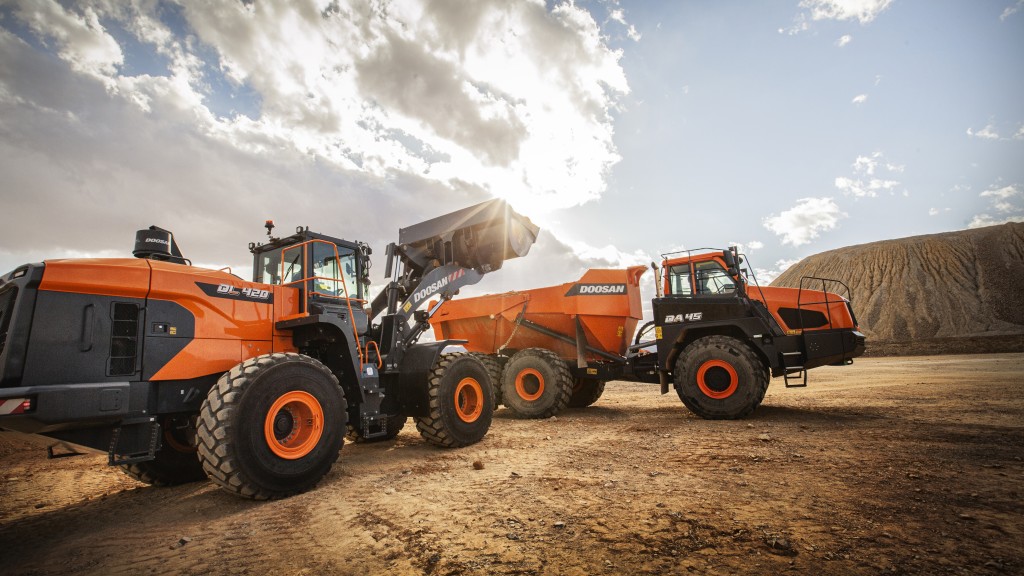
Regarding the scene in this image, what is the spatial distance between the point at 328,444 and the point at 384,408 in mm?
1841

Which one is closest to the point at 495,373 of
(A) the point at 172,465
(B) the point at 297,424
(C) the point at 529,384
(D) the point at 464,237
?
(C) the point at 529,384

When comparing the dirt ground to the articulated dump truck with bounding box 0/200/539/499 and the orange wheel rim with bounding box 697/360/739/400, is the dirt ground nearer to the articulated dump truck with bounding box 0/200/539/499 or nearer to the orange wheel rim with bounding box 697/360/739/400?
the articulated dump truck with bounding box 0/200/539/499

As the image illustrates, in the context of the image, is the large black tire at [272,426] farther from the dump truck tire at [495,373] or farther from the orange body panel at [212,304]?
the dump truck tire at [495,373]

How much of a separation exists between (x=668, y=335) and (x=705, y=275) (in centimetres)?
138

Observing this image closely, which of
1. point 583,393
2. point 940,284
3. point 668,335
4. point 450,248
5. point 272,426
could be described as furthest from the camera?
point 940,284

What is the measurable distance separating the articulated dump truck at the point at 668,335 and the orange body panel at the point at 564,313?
0.02m

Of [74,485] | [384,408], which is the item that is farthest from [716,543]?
[74,485]

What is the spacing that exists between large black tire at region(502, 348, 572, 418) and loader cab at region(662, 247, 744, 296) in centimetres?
275

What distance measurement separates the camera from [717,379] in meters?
7.94

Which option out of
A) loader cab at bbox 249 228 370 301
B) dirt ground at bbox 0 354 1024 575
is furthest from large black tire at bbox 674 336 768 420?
loader cab at bbox 249 228 370 301

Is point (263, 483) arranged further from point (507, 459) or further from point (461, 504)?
point (507, 459)

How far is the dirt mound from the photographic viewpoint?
41375 mm

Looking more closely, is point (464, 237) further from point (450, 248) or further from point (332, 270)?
point (332, 270)

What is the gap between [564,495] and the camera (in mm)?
3871
